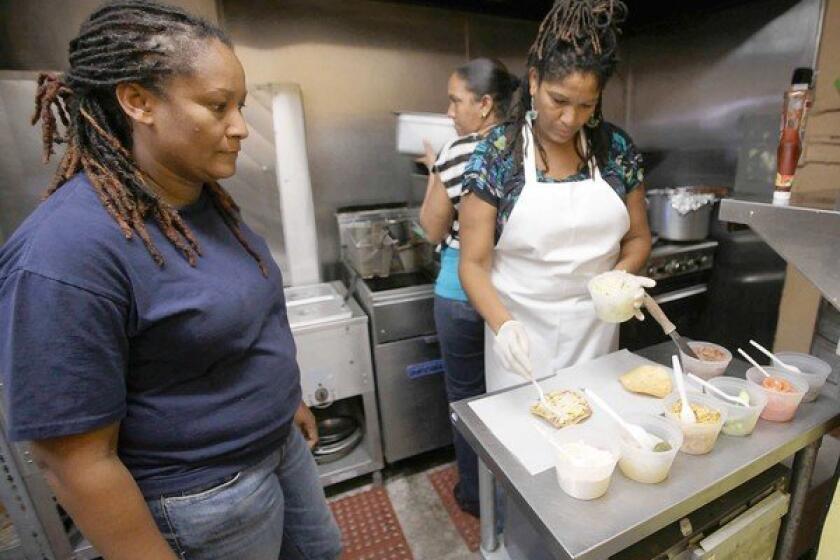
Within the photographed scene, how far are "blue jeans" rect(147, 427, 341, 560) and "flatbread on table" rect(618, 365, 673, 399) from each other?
33.1 inches

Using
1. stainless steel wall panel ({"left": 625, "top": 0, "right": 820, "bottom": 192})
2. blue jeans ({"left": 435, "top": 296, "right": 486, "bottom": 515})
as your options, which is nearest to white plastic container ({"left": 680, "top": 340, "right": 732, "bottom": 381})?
blue jeans ({"left": 435, "top": 296, "right": 486, "bottom": 515})

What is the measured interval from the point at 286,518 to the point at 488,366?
0.75 meters

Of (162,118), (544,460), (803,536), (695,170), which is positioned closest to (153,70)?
(162,118)

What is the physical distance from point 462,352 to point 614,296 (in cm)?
69

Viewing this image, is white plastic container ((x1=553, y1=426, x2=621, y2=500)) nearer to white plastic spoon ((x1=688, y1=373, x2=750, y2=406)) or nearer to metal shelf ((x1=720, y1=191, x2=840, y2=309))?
white plastic spoon ((x1=688, y1=373, x2=750, y2=406))

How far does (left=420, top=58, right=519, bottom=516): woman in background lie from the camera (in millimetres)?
1551

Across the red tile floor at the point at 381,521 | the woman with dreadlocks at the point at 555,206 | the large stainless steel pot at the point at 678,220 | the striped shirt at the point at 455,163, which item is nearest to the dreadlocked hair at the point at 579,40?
the woman with dreadlocks at the point at 555,206

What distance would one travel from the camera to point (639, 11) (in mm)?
2639

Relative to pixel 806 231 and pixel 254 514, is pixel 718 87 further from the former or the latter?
pixel 254 514

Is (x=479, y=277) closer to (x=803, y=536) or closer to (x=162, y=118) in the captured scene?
(x=162, y=118)

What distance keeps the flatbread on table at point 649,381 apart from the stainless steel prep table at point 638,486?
16 cm

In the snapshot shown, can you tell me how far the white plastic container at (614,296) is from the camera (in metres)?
1.14

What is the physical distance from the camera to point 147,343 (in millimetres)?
746

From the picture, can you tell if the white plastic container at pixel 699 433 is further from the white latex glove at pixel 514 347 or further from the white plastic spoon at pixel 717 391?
the white latex glove at pixel 514 347
